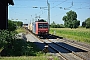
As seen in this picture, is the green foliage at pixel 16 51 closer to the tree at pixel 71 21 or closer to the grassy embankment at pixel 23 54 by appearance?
the grassy embankment at pixel 23 54

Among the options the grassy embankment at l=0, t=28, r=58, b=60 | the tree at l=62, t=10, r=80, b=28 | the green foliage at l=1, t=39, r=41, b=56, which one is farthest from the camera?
the tree at l=62, t=10, r=80, b=28

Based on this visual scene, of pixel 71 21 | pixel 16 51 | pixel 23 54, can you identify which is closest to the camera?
pixel 23 54

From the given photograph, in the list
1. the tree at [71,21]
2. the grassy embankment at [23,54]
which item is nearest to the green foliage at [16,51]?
the grassy embankment at [23,54]

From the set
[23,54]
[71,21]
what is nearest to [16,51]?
[23,54]

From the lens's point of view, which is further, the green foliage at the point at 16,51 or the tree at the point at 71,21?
the tree at the point at 71,21

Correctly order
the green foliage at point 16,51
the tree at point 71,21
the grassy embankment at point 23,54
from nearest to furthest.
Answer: the grassy embankment at point 23,54
the green foliage at point 16,51
the tree at point 71,21

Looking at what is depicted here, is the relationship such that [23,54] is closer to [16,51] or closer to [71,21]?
[16,51]

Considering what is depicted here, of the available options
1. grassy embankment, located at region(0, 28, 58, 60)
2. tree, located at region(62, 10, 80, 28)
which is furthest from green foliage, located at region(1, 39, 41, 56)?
tree, located at region(62, 10, 80, 28)

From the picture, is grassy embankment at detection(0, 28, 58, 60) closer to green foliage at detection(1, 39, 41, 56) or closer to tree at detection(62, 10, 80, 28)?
green foliage at detection(1, 39, 41, 56)

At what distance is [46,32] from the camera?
3888 cm

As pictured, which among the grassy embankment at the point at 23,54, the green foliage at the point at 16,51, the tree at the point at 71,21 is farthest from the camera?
the tree at the point at 71,21

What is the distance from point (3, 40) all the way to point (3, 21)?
731 cm

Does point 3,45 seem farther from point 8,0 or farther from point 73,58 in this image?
point 8,0

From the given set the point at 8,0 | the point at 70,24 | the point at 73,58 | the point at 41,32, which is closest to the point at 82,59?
the point at 73,58
